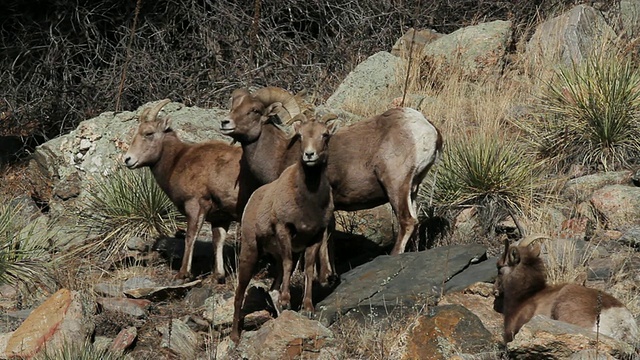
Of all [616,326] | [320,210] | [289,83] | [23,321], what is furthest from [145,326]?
[289,83]

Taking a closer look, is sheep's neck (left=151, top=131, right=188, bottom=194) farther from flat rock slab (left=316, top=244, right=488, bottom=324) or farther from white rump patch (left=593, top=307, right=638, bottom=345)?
white rump patch (left=593, top=307, right=638, bottom=345)

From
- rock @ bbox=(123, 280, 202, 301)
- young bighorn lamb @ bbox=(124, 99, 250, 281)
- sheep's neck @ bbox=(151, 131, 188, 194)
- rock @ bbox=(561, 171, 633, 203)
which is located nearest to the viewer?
rock @ bbox=(123, 280, 202, 301)

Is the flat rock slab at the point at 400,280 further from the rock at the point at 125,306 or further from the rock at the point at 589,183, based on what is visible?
the rock at the point at 589,183

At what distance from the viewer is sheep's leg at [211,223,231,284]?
11.7m

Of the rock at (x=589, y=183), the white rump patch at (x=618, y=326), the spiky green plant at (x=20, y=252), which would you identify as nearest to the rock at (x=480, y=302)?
the white rump patch at (x=618, y=326)

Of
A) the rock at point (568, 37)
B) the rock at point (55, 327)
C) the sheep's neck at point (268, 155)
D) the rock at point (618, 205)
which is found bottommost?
the rock at point (618, 205)

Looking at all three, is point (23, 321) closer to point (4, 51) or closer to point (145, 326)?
point (145, 326)

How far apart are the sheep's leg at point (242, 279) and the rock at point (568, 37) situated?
7715 millimetres

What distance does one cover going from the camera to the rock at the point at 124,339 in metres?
10.0

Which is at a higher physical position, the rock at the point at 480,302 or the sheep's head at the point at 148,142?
the sheep's head at the point at 148,142

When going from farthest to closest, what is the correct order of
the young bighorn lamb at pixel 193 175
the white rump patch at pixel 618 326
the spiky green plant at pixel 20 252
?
the spiky green plant at pixel 20 252
the young bighorn lamb at pixel 193 175
the white rump patch at pixel 618 326

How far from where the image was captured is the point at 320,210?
9.85 meters

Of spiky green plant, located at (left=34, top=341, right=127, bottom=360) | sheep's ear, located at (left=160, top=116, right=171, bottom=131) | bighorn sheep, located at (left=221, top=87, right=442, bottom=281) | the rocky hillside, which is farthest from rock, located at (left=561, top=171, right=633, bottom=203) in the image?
spiky green plant, located at (left=34, top=341, right=127, bottom=360)

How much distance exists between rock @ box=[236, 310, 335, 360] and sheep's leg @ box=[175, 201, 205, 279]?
2.55 m
